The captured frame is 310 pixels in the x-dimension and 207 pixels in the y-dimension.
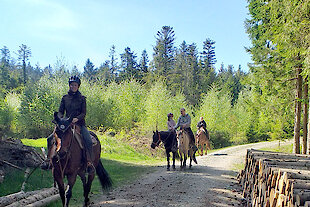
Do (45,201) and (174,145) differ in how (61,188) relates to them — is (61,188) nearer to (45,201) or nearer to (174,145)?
(45,201)

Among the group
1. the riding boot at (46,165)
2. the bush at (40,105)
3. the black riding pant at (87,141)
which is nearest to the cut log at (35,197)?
the riding boot at (46,165)

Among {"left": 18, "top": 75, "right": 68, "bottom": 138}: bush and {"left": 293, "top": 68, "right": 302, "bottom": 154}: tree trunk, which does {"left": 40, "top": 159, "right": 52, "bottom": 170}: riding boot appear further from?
{"left": 18, "top": 75, "right": 68, "bottom": 138}: bush

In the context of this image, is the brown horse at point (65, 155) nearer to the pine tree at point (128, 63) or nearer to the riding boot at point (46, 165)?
the riding boot at point (46, 165)

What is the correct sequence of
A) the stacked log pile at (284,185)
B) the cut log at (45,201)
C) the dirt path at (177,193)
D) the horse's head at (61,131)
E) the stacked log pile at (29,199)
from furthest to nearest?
the dirt path at (177,193)
the cut log at (45,201)
the stacked log pile at (29,199)
the horse's head at (61,131)
the stacked log pile at (284,185)

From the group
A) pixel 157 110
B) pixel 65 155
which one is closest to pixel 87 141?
pixel 65 155

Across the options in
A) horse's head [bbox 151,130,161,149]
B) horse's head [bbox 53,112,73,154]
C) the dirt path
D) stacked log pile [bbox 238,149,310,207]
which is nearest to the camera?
stacked log pile [bbox 238,149,310,207]

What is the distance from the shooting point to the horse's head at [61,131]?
6.32m

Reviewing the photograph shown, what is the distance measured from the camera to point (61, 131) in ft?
20.8

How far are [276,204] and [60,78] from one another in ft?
103

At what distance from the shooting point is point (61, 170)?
6547 mm

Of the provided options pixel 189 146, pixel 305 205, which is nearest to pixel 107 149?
pixel 189 146

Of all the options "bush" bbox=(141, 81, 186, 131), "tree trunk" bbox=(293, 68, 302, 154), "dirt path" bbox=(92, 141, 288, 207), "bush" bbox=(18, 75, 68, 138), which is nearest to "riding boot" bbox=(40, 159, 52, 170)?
"dirt path" bbox=(92, 141, 288, 207)

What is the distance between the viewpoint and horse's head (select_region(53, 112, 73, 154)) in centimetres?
632

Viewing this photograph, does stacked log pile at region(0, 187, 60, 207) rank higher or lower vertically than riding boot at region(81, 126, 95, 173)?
lower
